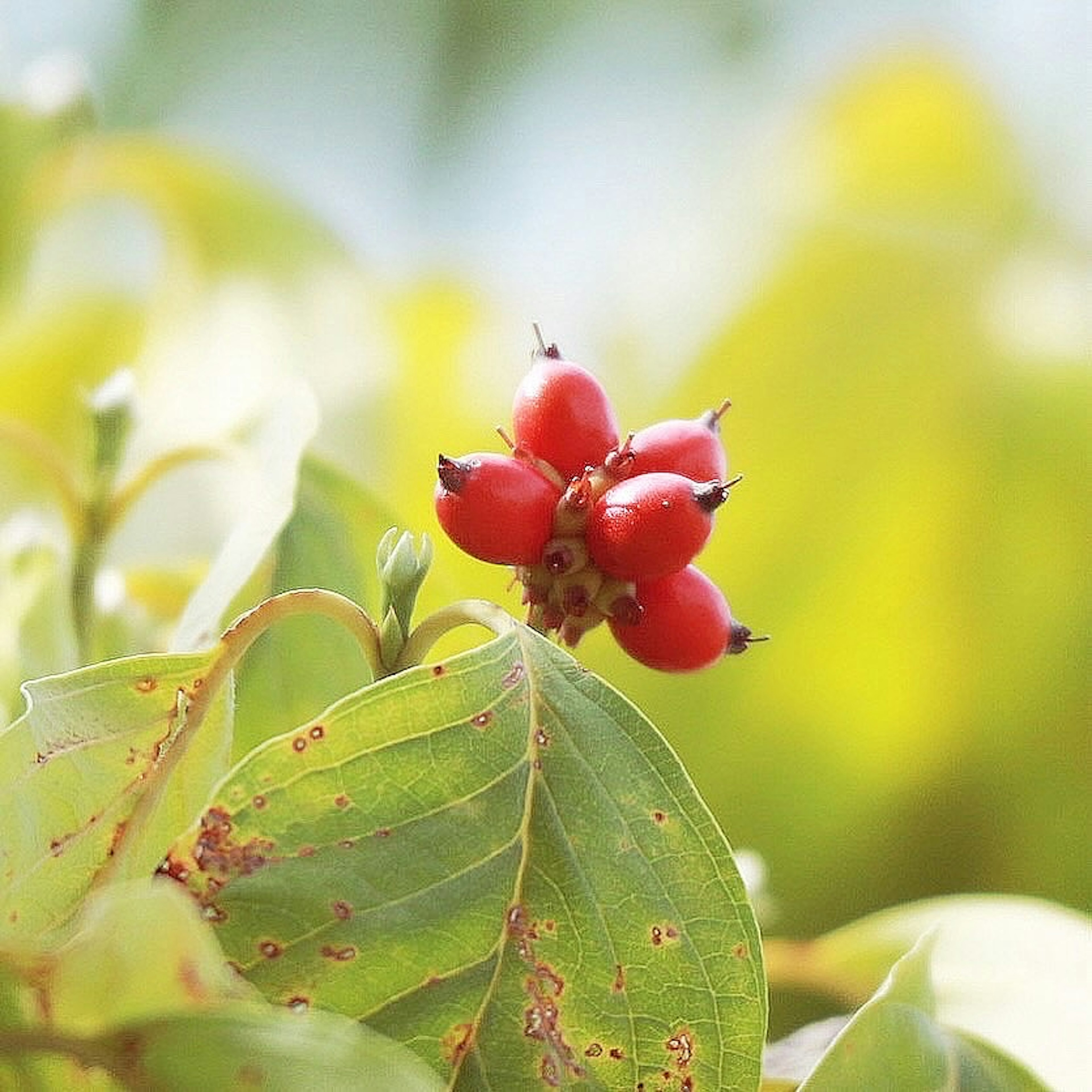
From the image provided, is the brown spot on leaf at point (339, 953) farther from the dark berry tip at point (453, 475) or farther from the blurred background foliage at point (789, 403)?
the blurred background foliage at point (789, 403)

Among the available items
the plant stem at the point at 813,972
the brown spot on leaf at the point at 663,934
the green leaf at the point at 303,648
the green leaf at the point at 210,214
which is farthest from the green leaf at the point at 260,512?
the green leaf at the point at 210,214

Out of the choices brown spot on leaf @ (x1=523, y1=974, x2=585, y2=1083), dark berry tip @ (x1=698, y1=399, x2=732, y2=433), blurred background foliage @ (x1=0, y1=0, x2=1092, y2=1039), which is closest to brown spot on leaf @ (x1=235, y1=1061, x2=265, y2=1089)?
brown spot on leaf @ (x1=523, y1=974, x2=585, y2=1083)

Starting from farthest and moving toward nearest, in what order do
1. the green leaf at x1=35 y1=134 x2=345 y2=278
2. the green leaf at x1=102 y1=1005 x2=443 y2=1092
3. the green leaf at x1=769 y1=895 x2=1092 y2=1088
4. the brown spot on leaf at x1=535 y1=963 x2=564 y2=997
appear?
the green leaf at x1=35 y1=134 x2=345 y2=278 < the green leaf at x1=769 y1=895 x2=1092 y2=1088 < the brown spot on leaf at x1=535 y1=963 x2=564 y2=997 < the green leaf at x1=102 y1=1005 x2=443 y2=1092

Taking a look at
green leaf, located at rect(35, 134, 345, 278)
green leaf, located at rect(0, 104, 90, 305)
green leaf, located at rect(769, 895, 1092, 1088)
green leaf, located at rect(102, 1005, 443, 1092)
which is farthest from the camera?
green leaf, located at rect(35, 134, 345, 278)

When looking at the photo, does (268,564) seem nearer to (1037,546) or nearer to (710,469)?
(710,469)

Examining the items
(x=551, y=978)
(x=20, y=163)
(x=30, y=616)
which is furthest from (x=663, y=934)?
(x=20, y=163)

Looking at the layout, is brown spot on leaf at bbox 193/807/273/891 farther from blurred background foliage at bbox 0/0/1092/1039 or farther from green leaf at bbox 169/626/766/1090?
blurred background foliage at bbox 0/0/1092/1039
